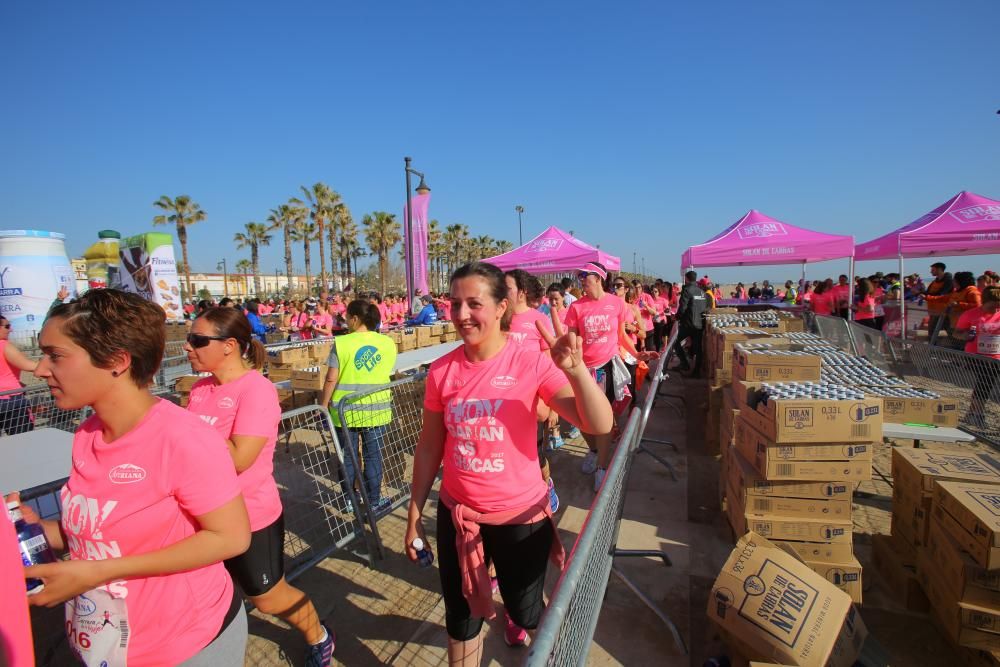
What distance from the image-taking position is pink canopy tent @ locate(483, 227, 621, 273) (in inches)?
461

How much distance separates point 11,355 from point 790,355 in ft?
26.0

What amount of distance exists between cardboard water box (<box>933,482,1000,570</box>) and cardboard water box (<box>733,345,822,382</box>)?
160 centimetres

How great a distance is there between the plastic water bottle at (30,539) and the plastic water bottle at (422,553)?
1258 mm

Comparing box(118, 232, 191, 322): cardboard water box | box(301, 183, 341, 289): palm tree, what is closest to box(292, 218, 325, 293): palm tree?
box(301, 183, 341, 289): palm tree

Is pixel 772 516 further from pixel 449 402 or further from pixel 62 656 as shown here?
pixel 62 656

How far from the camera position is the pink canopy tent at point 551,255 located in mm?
11703

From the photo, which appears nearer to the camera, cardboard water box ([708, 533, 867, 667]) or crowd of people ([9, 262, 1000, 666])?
crowd of people ([9, 262, 1000, 666])

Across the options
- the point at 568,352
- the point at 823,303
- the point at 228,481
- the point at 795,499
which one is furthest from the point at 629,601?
the point at 823,303

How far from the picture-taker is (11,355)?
4953mm

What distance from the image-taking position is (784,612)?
2.24 metres

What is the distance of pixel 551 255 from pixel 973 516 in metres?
10.0

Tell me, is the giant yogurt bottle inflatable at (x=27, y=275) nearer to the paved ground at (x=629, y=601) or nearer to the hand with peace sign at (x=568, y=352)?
the paved ground at (x=629, y=601)

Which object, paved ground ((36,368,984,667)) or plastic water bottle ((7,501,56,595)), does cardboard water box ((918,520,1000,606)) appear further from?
plastic water bottle ((7,501,56,595))

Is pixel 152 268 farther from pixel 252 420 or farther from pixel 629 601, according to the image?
pixel 629 601
